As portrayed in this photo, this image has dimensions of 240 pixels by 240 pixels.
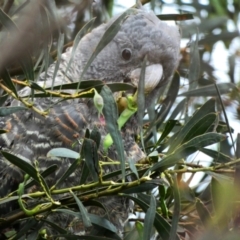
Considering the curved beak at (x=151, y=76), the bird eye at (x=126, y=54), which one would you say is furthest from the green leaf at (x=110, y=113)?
the bird eye at (x=126, y=54)

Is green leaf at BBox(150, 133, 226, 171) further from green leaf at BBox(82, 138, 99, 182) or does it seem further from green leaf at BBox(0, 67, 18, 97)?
green leaf at BBox(0, 67, 18, 97)

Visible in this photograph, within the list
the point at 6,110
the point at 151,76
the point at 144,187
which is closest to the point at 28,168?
the point at 6,110

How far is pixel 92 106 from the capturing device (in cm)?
186

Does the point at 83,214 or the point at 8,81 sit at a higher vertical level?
the point at 8,81

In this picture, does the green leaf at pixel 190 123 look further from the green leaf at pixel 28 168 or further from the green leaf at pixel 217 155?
the green leaf at pixel 28 168

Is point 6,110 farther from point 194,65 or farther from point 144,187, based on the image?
point 194,65

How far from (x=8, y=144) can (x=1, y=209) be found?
194 mm

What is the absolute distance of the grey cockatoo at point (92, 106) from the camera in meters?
1.66

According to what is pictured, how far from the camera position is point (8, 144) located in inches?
66.3

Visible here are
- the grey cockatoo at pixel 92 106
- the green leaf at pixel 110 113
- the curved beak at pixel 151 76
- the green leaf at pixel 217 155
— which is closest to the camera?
the green leaf at pixel 110 113

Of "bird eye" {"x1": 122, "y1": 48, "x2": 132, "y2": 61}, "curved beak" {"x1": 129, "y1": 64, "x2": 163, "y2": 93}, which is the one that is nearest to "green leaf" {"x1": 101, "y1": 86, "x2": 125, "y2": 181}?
"curved beak" {"x1": 129, "y1": 64, "x2": 163, "y2": 93}

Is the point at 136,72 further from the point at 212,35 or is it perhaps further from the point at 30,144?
the point at 30,144

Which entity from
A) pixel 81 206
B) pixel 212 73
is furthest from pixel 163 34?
pixel 81 206

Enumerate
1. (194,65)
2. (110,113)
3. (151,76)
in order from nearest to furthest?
1. (110,113)
2. (194,65)
3. (151,76)
